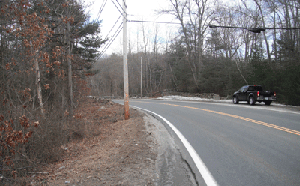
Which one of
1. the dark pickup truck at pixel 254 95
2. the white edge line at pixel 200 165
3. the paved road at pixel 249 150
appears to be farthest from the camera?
the dark pickup truck at pixel 254 95

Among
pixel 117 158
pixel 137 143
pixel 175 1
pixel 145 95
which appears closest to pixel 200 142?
pixel 137 143

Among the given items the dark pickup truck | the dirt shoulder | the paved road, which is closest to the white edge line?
the paved road

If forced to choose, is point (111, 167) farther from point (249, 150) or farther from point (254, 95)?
point (254, 95)

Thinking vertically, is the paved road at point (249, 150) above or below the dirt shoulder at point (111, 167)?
above

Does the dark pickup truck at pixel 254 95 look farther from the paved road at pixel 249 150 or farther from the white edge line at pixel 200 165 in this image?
the white edge line at pixel 200 165

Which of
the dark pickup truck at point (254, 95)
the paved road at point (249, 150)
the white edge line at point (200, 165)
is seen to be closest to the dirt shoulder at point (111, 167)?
the white edge line at point (200, 165)

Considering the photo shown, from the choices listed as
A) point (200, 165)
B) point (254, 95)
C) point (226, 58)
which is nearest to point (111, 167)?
point (200, 165)

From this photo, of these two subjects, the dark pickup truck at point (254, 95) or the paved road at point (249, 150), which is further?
the dark pickup truck at point (254, 95)

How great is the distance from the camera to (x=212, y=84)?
32156 millimetres

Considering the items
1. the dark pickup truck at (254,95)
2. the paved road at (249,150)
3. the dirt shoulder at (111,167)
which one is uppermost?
the dark pickup truck at (254,95)

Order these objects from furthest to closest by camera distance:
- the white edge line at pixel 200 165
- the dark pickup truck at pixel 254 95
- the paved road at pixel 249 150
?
the dark pickup truck at pixel 254 95, the paved road at pixel 249 150, the white edge line at pixel 200 165

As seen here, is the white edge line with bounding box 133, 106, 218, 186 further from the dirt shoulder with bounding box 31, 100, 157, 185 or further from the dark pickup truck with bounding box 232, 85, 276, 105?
the dark pickup truck with bounding box 232, 85, 276, 105

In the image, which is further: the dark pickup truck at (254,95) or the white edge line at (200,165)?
the dark pickup truck at (254,95)

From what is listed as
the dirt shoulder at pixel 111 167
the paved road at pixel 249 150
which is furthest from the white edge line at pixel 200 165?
the dirt shoulder at pixel 111 167
